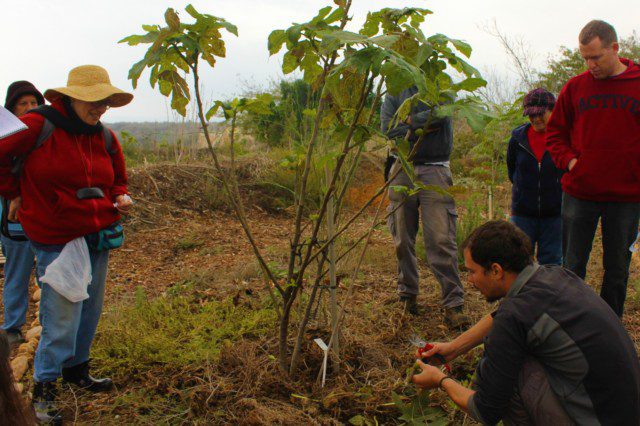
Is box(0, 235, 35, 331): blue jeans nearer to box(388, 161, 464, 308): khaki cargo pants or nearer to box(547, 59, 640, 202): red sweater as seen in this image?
box(388, 161, 464, 308): khaki cargo pants

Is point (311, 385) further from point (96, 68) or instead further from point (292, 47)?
point (96, 68)

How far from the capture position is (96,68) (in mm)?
2879

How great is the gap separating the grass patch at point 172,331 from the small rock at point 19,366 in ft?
1.34

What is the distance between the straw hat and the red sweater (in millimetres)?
2523

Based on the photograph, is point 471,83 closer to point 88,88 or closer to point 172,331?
point 88,88

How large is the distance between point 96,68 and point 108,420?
175 cm

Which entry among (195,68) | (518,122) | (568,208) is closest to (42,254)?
(195,68)

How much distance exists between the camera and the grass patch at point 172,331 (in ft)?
10.6

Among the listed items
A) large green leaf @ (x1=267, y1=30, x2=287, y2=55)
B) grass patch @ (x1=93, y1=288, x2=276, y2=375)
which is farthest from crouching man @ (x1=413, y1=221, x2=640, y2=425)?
grass patch @ (x1=93, y1=288, x2=276, y2=375)

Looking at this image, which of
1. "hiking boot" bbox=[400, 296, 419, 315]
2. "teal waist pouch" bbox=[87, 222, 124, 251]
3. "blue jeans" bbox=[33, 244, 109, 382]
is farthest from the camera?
"hiking boot" bbox=[400, 296, 419, 315]

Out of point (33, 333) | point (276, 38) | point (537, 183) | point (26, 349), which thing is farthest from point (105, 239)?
point (537, 183)

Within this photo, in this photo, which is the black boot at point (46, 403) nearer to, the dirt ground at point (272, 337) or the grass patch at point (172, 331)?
the dirt ground at point (272, 337)

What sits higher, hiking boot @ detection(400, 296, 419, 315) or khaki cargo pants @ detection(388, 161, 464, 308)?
khaki cargo pants @ detection(388, 161, 464, 308)

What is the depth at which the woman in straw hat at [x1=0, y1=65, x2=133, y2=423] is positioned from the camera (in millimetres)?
2709
